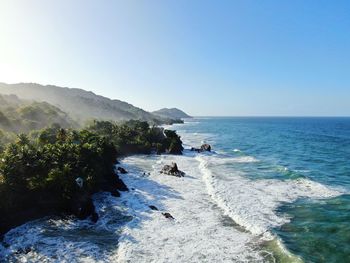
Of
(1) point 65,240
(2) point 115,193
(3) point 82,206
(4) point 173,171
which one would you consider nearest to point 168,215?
(3) point 82,206

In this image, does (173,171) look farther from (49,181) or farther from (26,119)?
(26,119)

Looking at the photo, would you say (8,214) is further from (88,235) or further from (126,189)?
(126,189)

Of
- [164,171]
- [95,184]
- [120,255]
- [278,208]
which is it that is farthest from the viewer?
[164,171]

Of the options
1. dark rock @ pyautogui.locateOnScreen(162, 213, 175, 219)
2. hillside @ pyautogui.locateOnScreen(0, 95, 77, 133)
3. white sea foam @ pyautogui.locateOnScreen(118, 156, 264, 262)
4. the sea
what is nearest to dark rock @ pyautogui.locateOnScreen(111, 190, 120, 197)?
the sea

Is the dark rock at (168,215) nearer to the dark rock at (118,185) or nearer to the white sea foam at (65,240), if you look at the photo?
the white sea foam at (65,240)

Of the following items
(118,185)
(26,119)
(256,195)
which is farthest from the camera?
(26,119)

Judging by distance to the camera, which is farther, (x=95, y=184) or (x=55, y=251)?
(x=95, y=184)

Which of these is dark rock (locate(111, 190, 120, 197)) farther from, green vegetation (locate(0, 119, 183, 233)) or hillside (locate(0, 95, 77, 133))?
hillside (locate(0, 95, 77, 133))

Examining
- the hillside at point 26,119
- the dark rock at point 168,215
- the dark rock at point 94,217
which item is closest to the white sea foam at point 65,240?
the dark rock at point 94,217

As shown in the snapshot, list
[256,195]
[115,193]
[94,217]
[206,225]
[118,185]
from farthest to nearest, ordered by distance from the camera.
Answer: [118,185] → [256,195] → [115,193] → [94,217] → [206,225]

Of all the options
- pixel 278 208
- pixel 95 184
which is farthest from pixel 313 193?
pixel 95 184

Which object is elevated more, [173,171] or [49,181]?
[49,181]
